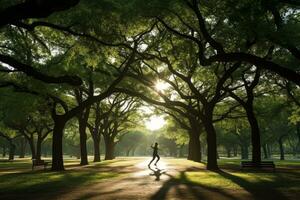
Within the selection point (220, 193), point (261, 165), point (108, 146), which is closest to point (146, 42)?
point (261, 165)

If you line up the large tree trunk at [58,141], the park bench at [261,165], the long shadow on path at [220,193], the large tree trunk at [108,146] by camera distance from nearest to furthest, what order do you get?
the long shadow on path at [220,193]
the park bench at [261,165]
the large tree trunk at [58,141]
the large tree trunk at [108,146]

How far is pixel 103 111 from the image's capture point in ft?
183

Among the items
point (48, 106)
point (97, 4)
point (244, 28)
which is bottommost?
point (48, 106)

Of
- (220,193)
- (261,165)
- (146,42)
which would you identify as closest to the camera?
(220,193)

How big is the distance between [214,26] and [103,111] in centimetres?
3085

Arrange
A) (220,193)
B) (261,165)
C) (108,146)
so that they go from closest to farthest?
(220,193) → (261,165) → (108,146)

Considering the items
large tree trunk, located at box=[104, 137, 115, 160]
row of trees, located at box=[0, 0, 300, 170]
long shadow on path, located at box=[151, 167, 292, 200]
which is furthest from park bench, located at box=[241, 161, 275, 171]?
large tree trunk, located at box=[104, 137, 115, 160]

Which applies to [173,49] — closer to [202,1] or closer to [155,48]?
[155,48]

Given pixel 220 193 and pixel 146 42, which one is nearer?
pixel 220 193

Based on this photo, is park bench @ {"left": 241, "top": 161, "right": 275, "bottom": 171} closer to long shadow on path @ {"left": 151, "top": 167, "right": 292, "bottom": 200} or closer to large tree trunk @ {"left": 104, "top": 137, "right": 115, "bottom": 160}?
long shadow on path @ {"left": 151, "top": 167, "right": 292, "bottom": 200}

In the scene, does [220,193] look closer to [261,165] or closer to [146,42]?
[261,165]

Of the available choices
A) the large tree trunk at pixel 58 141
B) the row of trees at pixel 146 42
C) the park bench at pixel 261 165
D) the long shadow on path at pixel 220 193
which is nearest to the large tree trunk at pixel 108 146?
the row of trees at pixel 146 42

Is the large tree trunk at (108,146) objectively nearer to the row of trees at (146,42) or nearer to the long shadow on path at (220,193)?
the row of trees at (146,42)

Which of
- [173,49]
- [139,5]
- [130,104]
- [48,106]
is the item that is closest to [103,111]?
[130,104]
